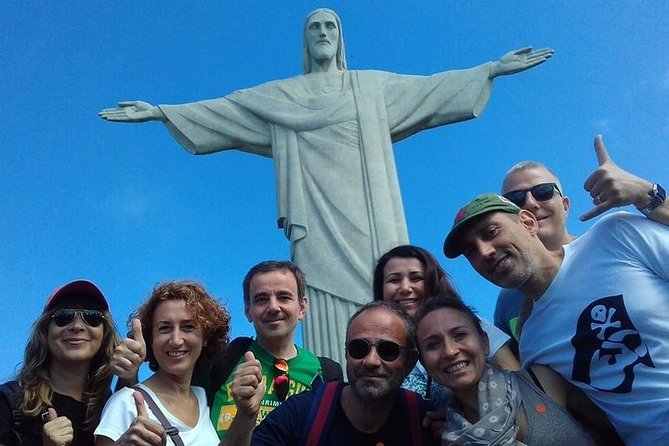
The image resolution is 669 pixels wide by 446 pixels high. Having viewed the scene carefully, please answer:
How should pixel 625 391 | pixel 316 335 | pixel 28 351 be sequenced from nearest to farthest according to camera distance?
pixel 625 391 < pixel 28 351 < pixel 316 335

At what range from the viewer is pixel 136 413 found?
2.56 metres

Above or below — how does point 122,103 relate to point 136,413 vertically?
above

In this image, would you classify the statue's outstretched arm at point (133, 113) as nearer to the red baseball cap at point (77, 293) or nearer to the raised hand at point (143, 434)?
the red baseball cap at point (77, 293)

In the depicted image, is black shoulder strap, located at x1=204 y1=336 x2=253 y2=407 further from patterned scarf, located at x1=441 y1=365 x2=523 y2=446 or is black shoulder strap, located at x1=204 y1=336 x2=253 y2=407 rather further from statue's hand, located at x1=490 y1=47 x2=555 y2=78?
statue's hand, located at x1=490 y1=47 x2=555 y2=78

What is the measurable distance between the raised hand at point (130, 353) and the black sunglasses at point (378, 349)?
2.84 feet

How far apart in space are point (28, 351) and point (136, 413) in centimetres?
80

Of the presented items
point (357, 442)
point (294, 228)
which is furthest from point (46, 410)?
point (294, 228)

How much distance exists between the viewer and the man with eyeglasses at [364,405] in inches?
96.6

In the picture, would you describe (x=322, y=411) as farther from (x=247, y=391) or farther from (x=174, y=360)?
(x=174, y=360)

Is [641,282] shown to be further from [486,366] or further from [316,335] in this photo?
[316,335]

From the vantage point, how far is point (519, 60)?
7.64 m

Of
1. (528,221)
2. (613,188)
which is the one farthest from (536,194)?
(613,188)

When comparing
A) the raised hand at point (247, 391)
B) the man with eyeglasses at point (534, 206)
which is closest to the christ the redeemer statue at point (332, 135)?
the man with eyeglasses at point (534, 206)

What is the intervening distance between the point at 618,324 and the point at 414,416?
849mm
